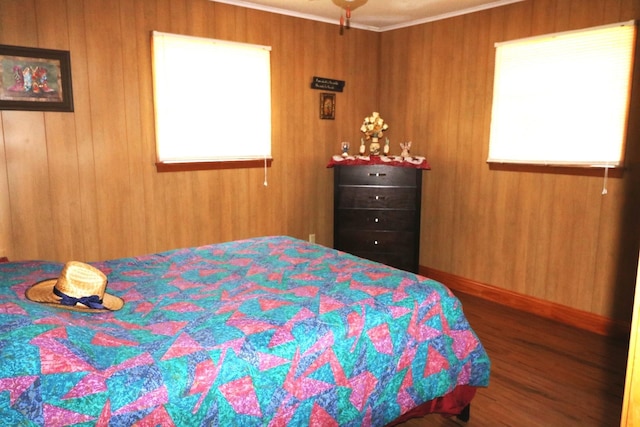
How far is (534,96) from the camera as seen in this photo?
3.59m

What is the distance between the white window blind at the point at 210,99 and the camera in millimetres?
3506

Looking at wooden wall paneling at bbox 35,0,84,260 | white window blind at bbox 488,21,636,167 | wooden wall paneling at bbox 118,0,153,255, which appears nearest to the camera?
wooden wall paneling at bbox 35,0,84,260

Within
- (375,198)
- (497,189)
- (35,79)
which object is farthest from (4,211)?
(497,189)

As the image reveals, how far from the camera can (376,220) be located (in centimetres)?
414

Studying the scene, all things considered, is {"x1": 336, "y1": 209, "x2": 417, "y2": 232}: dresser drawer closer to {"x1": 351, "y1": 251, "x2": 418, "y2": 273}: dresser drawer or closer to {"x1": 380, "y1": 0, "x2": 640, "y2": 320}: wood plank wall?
{"x1": 351, "y1": 251, "x2": 418, "y2": 273}: dresser drawer

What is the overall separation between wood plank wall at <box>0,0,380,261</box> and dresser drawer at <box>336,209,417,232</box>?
466 millimetres

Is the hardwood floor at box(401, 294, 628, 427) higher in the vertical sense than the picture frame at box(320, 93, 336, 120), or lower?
lower

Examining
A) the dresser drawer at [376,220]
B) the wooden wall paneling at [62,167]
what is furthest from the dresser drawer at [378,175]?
the wooden wall paneling at [62,167]

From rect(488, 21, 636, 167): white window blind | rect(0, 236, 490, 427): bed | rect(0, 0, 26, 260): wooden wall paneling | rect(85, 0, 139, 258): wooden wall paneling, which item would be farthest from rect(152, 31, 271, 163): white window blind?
rect(488, 21, 636, 167): white window blind

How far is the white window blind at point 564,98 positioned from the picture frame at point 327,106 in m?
1.45

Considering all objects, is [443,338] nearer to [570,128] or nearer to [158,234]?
[570,128]

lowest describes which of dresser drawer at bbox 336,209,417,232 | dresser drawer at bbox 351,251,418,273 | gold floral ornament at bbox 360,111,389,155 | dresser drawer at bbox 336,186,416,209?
dresser drawer at bbox 351,251,418,273

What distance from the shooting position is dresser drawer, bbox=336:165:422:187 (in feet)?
13.3

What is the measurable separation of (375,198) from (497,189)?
3.29ft
